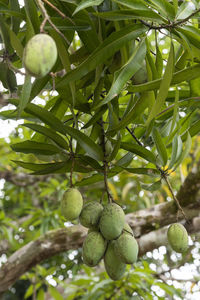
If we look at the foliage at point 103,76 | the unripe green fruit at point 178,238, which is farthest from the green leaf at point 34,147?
the unripe green fruit at point 178,238

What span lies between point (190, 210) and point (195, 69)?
3.75ft

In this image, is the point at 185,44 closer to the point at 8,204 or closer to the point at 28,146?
the point at 28,146

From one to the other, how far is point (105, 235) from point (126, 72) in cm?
38

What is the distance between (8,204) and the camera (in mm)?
4430

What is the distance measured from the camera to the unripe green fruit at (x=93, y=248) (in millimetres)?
947

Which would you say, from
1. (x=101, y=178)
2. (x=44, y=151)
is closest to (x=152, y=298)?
(x=101, y=178)

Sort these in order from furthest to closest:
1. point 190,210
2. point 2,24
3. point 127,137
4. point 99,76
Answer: point 190,210 → point 127,137 → point 99,76 → point 2,24

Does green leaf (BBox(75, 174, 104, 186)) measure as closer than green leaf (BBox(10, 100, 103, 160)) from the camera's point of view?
No

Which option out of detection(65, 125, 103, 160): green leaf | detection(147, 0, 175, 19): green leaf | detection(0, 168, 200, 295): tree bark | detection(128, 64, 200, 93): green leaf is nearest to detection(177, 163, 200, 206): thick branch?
detection(0, 168, 200, 295): tree bark

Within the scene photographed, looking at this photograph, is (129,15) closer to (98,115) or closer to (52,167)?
(98,115)

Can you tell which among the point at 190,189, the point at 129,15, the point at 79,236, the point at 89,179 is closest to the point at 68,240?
the point at 79,236

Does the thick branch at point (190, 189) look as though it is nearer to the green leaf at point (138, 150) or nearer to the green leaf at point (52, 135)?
the green leaf at point (138, 150)

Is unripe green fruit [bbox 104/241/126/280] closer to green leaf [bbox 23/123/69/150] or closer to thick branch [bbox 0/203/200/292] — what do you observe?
green leaf [bbox 23/123/69/150]

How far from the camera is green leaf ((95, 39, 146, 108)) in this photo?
0.80 meters
